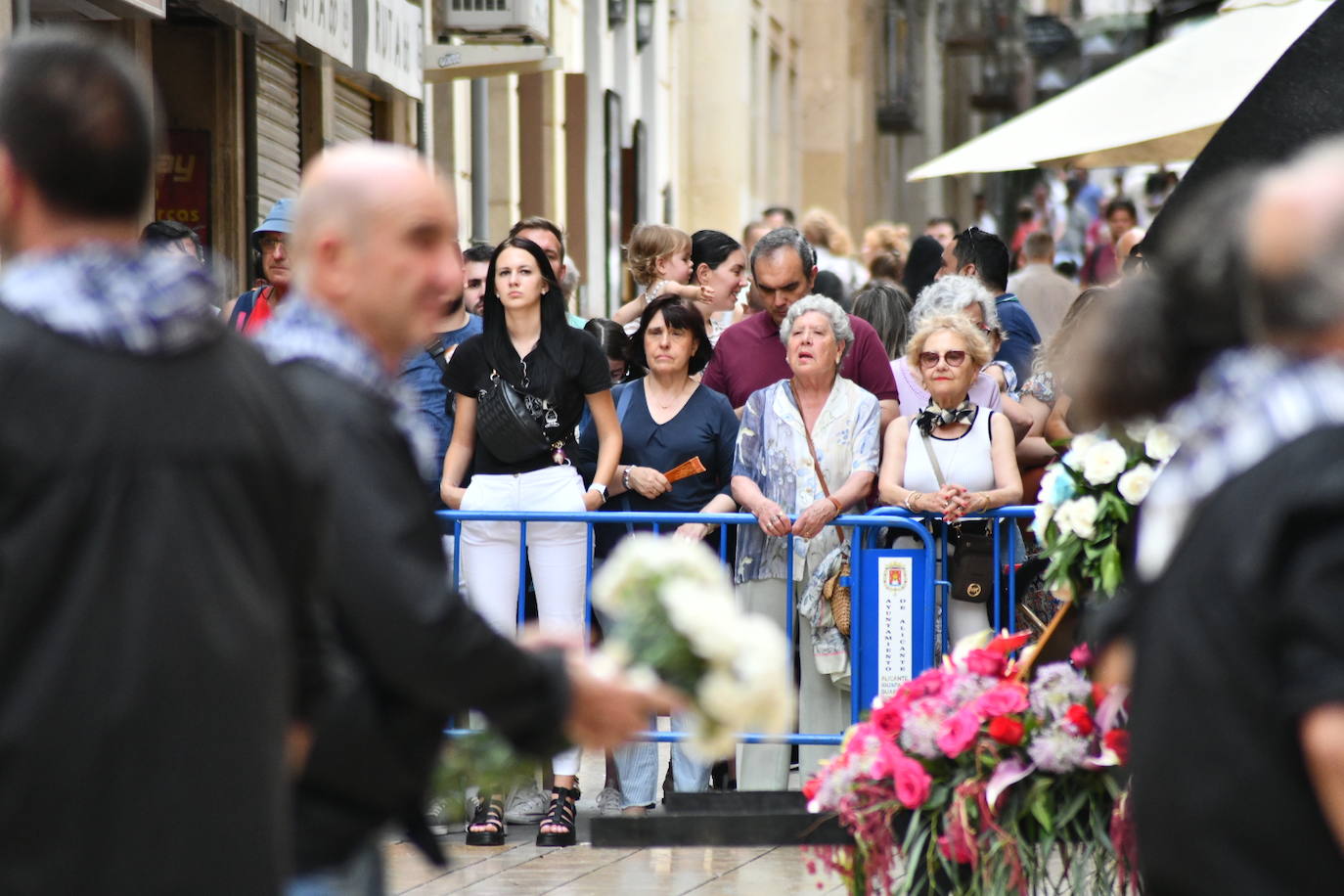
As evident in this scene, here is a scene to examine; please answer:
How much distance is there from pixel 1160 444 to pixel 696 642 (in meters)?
2.65

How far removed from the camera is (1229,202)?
109 inches

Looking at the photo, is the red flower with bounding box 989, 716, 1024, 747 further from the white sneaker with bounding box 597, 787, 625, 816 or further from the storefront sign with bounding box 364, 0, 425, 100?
the storefront sign with bounding box 364, 0, 425, 100

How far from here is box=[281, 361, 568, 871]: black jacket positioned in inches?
124

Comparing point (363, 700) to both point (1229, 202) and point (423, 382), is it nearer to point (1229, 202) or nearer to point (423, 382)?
point (1229, 202)

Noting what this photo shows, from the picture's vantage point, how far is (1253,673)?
2.54 m

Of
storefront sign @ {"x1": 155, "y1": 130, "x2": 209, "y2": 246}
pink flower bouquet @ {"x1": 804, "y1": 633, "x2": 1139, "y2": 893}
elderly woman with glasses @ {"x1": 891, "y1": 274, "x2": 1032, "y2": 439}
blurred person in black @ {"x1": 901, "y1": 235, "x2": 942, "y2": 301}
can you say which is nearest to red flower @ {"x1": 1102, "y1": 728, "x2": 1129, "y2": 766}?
pink flower bouquet @ {"x1": 804, "y1": 633, "x2": 1139, "y2": 893}

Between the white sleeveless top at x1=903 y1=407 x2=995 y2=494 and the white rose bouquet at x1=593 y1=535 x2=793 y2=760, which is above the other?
the white sleeveless top at x1=903 y1=407 x2=995 y2=494

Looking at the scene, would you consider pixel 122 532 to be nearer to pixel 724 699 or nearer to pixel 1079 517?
pixel 724 699

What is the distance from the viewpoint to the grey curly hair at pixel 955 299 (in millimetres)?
9617

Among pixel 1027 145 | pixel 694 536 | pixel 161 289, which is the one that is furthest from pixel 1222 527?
pixel 1027 145

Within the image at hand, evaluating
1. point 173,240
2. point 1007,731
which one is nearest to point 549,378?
point 173,240

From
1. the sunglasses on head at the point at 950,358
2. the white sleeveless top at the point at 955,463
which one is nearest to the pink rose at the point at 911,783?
the white sleeveless top at the point at 955,463

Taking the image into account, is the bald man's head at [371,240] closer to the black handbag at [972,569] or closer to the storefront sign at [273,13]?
the black handbag at [972,569]

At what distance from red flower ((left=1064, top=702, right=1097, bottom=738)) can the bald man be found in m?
2.50
